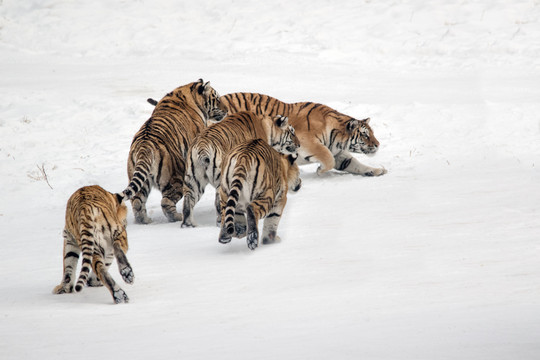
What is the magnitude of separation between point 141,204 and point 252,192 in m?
1.54

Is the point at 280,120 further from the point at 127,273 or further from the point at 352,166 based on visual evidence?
the point at 127,273

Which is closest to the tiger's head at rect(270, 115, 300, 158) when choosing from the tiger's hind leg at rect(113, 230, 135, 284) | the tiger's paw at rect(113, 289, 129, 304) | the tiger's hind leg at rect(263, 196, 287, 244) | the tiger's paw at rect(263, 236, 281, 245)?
the tiger's hind leg at rect(263, 196, 287, 244)

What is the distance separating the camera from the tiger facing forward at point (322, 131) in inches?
360

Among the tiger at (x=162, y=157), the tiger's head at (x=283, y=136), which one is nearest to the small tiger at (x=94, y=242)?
the tiger at (x=162, y=157)

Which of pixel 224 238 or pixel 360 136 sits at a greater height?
pixel 224 238

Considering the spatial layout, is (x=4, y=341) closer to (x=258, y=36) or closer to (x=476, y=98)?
(x=476, y=98)

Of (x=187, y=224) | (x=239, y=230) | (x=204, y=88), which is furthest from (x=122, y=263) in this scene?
(x=204, y=88)

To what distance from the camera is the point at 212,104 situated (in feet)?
28.5

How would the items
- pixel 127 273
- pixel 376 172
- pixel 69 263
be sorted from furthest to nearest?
pixel 376 172, pixel 69 263, pixel 127 273

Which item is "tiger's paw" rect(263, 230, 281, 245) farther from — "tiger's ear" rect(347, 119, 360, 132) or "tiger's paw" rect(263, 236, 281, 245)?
"tiger's ear" rect(347, 119, 360, 132)

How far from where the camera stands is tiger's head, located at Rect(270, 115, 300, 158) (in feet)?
27.2

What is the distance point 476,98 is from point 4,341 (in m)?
8.99

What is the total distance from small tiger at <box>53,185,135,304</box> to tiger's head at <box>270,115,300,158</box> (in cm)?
320

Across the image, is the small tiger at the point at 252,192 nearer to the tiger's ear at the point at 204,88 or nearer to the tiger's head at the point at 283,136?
the tiger's head at the point at 283,136
